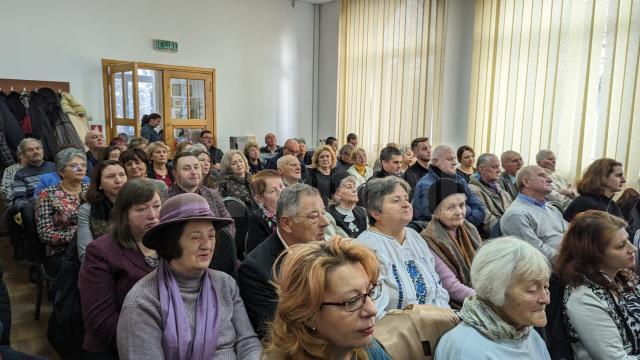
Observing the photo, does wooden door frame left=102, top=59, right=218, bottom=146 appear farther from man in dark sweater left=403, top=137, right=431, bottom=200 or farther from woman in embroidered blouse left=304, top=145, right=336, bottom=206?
man in dark sweater left=403, top=137, right=431, bottom=200

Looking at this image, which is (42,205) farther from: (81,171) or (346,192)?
(346,192)

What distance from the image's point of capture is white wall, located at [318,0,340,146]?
931 cm

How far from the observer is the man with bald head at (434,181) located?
334 cm

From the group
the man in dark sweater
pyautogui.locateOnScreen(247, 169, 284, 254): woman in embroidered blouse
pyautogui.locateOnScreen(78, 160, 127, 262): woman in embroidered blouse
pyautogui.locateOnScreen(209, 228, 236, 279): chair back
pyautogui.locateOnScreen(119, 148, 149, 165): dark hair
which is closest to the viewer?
pyautogui.locateOnScreen(209, 228, 236, 279): chair back

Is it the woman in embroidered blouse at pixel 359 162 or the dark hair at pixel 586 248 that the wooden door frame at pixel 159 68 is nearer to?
the woman in embroidered blouse at pixel 359 162

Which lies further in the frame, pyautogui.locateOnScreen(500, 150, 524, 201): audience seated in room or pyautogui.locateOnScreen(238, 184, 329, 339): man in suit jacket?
pyautogui.locateOnScreen(500, 150, 524, 201): audience seated in room

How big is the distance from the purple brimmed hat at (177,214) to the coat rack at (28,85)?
604 centimetres

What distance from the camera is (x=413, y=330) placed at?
1.56 meters

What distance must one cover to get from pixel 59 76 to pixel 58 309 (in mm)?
5849

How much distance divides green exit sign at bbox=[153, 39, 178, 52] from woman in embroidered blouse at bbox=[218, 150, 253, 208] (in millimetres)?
4216

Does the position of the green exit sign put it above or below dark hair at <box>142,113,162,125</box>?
above

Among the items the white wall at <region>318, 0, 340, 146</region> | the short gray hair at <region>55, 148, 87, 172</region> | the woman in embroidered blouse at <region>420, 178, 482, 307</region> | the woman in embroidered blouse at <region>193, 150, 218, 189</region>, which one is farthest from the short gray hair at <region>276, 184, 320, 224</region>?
the white wall at <region>318, 0, 340, 146</region>

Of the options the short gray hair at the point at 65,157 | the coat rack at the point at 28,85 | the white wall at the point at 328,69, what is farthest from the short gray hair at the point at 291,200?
the white wall at the point at 328,69

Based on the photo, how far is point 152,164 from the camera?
457 centimetres
